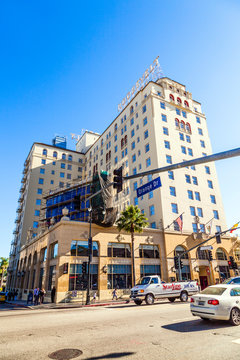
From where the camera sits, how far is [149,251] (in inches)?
1391

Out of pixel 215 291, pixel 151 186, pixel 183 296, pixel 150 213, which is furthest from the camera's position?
pixel 150 213

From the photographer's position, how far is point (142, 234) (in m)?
35.1

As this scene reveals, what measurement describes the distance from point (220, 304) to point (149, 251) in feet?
88.1

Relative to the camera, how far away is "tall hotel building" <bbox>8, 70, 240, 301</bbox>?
30.8 metres

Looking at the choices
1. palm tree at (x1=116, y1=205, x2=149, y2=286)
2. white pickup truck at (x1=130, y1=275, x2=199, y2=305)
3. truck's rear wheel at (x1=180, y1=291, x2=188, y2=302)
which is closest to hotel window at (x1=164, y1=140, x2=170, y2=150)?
palm tree at (x1=116, y1=205, x2=149, y2=286)

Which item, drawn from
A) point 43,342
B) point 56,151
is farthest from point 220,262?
point 56,151

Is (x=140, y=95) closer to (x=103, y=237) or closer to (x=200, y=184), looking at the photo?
(x=200, y=184)

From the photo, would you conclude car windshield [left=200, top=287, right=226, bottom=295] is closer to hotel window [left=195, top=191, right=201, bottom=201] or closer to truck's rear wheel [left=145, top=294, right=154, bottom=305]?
truck's rear wheel [left=145, top=294, right=154, bottom=305]

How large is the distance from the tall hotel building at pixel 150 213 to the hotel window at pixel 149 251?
143mm

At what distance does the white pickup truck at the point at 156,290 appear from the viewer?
1980cm

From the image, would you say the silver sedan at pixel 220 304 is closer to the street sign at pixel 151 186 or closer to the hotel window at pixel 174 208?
the street sign at pixel 151 186

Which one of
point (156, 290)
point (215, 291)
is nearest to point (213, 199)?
point (156, 290)

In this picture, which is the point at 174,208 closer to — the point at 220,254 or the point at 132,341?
the point at 220,254

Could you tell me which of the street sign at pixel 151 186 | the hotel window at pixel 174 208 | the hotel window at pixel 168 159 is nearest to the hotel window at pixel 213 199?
the hotel window at pixel 174 208
